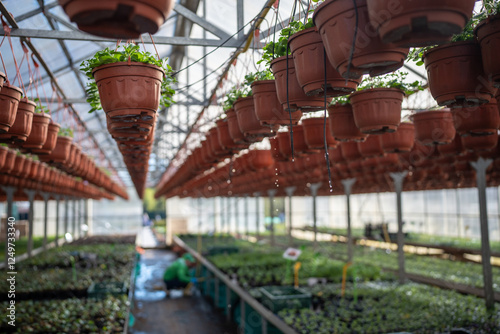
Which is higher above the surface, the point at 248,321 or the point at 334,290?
the point at 334,290

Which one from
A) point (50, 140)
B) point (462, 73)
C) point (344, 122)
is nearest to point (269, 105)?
point (344, 122)

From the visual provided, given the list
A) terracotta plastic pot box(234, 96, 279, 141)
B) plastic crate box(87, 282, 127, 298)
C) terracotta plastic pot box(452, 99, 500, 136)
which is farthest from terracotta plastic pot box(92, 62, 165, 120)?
plastic crate box(87, 282, 127, 298)

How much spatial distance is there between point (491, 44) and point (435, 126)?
4.84 ft

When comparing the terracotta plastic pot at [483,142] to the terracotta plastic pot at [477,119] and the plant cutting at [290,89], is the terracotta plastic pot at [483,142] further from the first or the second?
the plant cutting at [290,89]

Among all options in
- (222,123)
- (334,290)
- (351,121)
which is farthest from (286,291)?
(351,121)

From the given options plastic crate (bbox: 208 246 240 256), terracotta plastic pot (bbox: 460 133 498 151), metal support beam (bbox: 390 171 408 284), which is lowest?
plastic crate (bbox: 208 246 240 256)

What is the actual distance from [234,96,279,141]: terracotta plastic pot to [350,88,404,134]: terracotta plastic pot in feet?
1.98

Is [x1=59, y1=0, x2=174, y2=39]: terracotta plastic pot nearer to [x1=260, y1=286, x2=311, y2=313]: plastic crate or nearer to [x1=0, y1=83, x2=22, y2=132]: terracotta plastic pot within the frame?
[x1=0, y1=83, x2=22, y2=132]: terracotta plastic pot

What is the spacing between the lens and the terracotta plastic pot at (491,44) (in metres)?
1.48

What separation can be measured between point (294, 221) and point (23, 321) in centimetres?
2523

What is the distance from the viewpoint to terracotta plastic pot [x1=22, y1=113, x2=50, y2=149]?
3.03m

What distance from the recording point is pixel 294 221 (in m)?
29.2

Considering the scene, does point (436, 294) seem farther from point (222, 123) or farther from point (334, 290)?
point (222, 123)

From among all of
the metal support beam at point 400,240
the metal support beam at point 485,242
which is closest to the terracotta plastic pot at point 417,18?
the metal support beam at point 485,242
